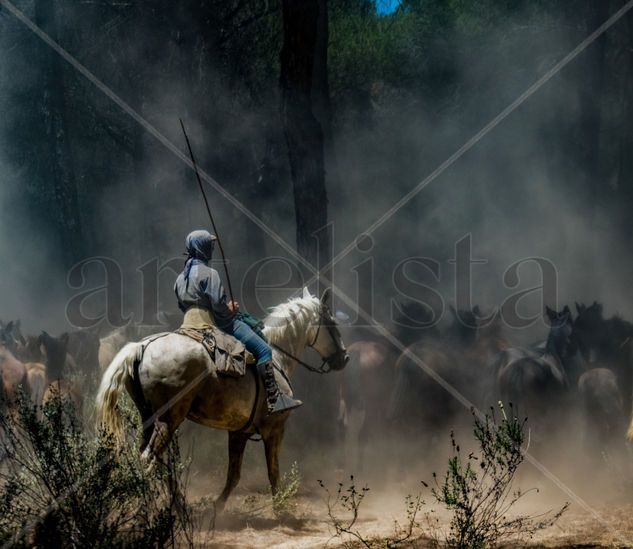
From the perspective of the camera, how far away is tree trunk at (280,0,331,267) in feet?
40.9

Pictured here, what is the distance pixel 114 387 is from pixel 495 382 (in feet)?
17.2

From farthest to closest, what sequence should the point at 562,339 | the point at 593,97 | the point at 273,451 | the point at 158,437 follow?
the point at 593,97 < the point at 562,339 < the point at 273,451 < the point at 158,437

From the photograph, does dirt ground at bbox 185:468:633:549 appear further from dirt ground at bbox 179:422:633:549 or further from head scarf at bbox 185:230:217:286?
head scarf at bbox 185:230:217:286

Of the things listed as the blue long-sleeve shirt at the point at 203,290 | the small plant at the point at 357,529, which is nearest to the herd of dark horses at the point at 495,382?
the small plant at the point at 357,529

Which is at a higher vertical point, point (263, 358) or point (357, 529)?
point (263, 358)

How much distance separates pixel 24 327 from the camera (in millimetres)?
25891

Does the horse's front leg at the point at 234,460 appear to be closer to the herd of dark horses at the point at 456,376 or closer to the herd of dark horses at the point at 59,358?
the herd of dark horses at the point at 456,376

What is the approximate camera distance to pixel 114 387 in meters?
6.72

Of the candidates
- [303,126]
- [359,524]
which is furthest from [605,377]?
[303,126]

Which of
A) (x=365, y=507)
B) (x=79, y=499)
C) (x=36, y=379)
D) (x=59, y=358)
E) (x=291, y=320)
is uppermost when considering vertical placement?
(x=59, y=358)

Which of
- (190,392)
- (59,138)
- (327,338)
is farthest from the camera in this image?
(59,138)

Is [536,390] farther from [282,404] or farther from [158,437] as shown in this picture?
[158,437]

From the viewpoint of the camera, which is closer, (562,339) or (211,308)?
(211,308)

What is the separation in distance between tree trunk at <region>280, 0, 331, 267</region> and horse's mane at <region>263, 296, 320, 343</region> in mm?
4029
